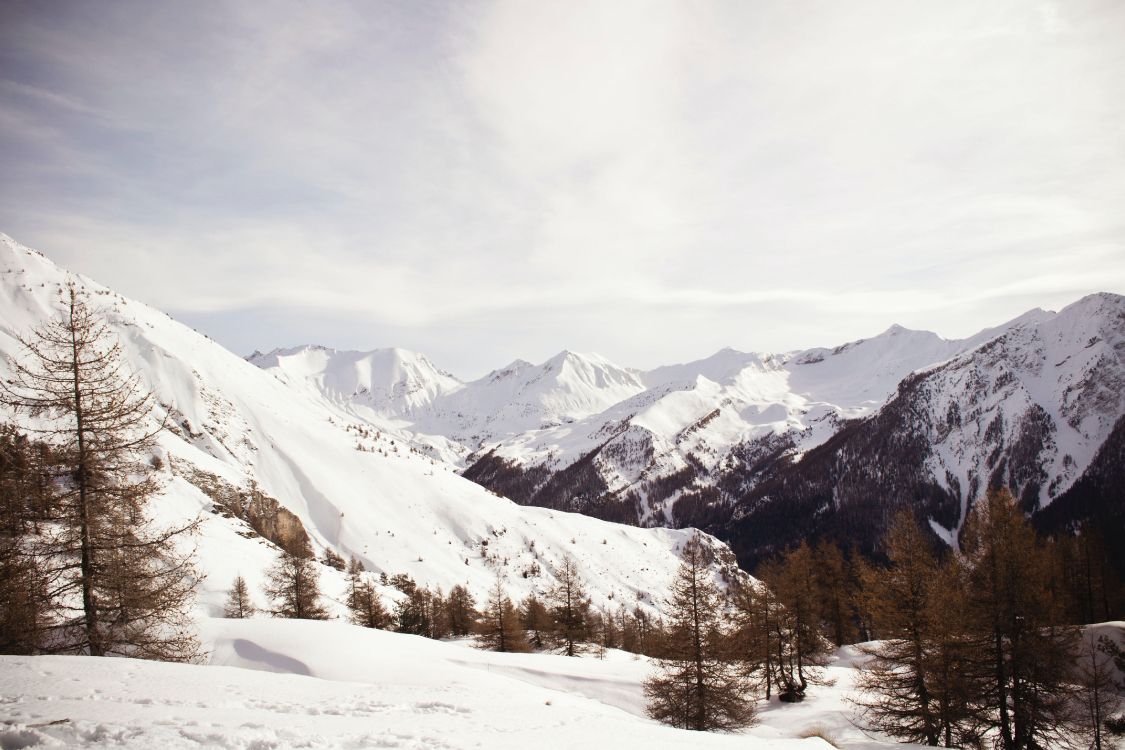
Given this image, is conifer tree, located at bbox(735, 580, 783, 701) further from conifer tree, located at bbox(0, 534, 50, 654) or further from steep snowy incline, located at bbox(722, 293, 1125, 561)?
steep snowy incline, located at bbox(722, 293, 1125, 561)

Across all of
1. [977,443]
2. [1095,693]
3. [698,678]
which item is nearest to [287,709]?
[698,678]

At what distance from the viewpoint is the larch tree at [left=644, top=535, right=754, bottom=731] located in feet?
65.8

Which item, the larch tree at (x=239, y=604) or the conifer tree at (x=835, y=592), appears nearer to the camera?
the larch tree at (x=239, y=604)

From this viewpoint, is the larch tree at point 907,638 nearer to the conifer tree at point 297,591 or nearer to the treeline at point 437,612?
the treeline at point 437,612

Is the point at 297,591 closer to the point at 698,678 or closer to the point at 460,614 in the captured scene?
the point at 460,614

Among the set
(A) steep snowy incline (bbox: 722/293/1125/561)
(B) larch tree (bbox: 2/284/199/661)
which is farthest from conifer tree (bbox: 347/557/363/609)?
(A) steep snowy incline (bbox: 722/293/1125/561)

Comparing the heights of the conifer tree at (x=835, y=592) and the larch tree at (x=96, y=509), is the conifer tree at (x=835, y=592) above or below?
below

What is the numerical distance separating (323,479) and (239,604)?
4566cm

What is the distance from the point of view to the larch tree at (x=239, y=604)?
112 feet

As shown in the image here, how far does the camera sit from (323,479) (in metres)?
77.6

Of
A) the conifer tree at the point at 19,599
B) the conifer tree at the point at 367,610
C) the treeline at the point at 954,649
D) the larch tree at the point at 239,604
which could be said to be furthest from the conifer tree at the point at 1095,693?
the larch tree at the point at 239,604

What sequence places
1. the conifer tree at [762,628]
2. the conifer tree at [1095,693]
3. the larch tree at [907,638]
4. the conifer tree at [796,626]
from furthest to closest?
1. the conifer tree at [796,626]
2. the conifer tree at [762,628]
3. the conifer tree at [1095,693]
4. the larch tree at [907,638]

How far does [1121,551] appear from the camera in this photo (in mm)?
94688

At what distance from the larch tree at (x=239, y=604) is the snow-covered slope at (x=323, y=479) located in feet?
47.7
